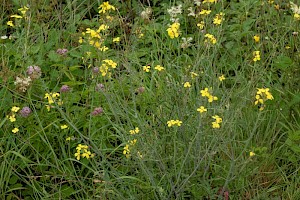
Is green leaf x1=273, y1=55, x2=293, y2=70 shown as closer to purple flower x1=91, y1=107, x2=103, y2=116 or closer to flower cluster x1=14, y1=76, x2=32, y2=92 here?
purple flower x1=91, y1=107, x2=103, y2=116

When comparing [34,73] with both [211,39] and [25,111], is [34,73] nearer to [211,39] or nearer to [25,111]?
[25,111]

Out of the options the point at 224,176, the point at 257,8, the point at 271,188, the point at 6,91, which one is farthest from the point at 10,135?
the point at 257,8

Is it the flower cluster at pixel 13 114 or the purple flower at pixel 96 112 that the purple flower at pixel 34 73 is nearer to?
the flower cluster at pixel 13 114

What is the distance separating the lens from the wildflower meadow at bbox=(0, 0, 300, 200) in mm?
2439

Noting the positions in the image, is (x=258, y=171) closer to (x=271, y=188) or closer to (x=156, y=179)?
(x=271, y=188)

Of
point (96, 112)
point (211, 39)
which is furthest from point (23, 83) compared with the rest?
point (211, 39)

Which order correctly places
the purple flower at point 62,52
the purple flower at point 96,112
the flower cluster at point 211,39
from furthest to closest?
the purple flower at point 62,52 → the purple flower at point 96,112 → the flower cluster at point 211,39

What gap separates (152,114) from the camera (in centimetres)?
269

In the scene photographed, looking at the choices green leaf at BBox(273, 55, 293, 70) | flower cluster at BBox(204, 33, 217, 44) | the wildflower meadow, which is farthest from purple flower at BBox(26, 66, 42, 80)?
green leaf at BBox(273, 55, 293, 70)

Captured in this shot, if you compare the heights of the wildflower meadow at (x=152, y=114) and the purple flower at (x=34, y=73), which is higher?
the purple flower at (x=34, y=73)

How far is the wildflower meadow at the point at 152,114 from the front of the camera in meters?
2.44

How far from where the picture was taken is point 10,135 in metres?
2.90

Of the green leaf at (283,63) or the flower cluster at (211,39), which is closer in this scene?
the flower cluster at (211,39)

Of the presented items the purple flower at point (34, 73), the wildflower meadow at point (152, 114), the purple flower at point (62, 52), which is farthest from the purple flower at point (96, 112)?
the purple flower at point (62, 52)
